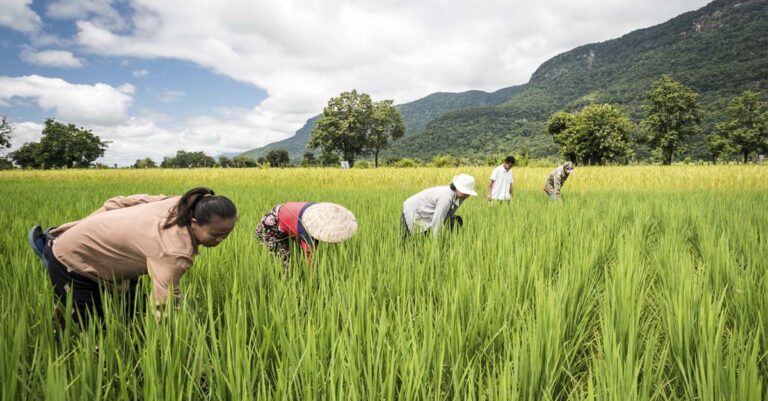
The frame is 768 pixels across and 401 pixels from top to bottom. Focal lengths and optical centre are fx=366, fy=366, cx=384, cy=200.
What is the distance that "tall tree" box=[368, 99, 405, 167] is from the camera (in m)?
47.9

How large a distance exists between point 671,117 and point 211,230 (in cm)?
5413

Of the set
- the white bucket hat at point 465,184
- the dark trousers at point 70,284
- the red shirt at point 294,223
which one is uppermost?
the white bucket hat at point 465,184

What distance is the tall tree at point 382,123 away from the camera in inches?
1887

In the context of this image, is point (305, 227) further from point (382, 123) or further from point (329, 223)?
point (382, 123)

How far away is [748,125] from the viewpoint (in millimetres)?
44906

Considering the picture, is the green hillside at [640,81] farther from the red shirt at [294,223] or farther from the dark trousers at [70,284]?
the dark trousers at [70,284]

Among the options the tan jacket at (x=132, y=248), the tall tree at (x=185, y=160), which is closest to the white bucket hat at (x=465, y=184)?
the tan jacket at (x=132, y=248)

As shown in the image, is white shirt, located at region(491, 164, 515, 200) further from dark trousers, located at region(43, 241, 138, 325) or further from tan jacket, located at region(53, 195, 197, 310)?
dark trousers, located at region(43, 241, 138, 325)

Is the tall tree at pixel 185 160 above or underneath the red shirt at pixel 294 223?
above

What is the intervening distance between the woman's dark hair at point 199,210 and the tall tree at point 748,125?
6122 cm

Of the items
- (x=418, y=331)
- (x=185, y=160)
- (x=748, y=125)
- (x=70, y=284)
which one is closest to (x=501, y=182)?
(x=418, y=331)

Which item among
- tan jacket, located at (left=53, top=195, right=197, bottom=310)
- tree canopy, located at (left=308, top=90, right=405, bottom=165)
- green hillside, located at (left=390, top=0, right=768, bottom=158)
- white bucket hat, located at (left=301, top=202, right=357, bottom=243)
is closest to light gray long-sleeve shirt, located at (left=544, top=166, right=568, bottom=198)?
white bucket hat, located at (left=301, top=202, right=357, bottom=243)

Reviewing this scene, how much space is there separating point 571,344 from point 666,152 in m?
53.4

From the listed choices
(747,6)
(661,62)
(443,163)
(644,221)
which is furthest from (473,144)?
(747,6)
